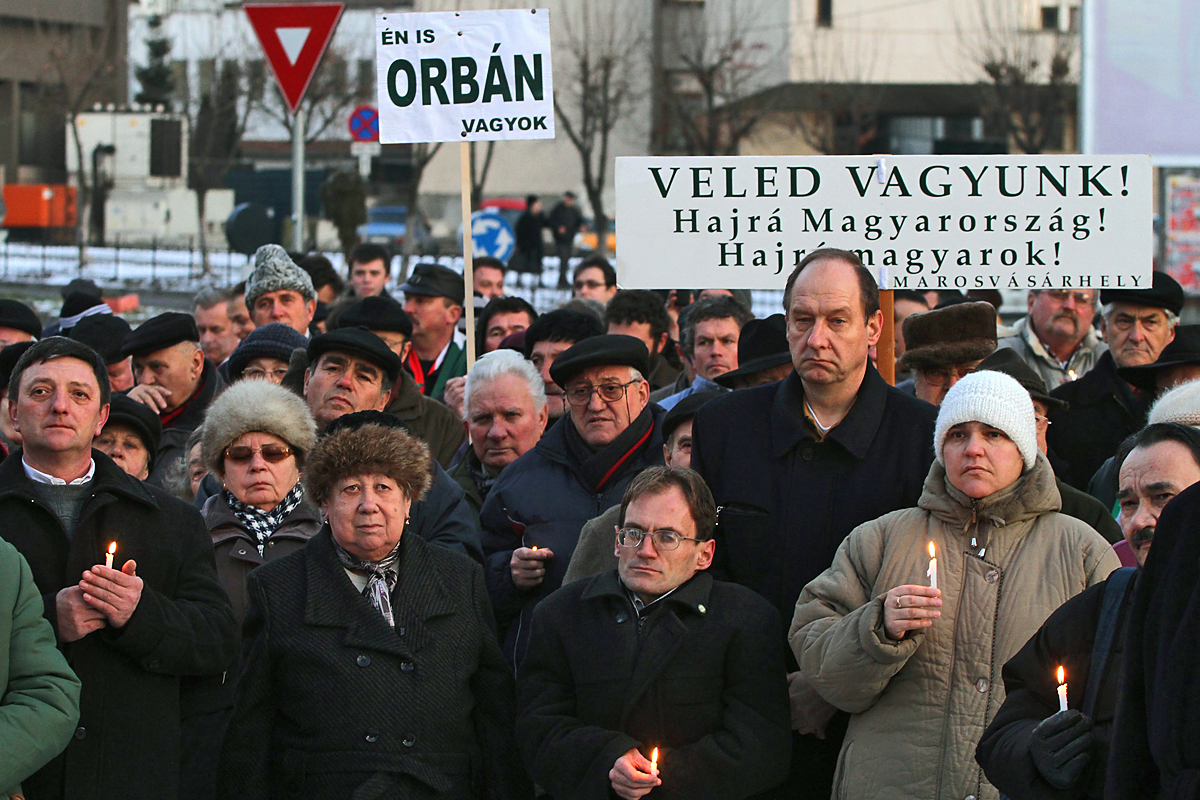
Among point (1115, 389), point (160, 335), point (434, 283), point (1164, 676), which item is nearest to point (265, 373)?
point (160, 335)

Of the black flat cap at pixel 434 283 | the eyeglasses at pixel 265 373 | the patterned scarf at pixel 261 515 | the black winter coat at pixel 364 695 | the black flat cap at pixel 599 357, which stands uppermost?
the black flat cap at pixel 434 283

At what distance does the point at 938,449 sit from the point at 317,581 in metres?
1.92

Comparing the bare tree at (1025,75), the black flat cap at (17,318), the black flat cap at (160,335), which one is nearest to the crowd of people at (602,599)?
the black flat cap at (160,335)

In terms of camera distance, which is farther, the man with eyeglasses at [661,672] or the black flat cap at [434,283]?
the black flat cap at [434,283]

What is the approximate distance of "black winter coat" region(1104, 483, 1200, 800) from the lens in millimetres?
2381

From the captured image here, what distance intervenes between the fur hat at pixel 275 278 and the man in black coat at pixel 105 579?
4274mm

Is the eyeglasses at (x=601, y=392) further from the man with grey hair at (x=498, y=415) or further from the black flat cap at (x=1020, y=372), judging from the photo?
the black flat cap at (x=1020, y=372)

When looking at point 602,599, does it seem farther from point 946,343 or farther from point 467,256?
point 467,256

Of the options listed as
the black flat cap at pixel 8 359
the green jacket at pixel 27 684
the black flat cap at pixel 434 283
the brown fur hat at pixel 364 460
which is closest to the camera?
the green jacket at pixel 27 684

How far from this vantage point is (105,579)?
14.1 ft

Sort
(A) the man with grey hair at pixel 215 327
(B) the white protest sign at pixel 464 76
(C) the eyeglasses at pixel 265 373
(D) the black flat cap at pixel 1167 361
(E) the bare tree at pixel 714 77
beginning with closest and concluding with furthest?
(D) the black flat cap at pixel 1167 361 → (B) the white protest sign at pixel 464 76 → (C) the eyeglasses at pixel 265 373 → (A) the man with grey hair at pixel 215 327 → (E) the bare tree at pixel 714 77

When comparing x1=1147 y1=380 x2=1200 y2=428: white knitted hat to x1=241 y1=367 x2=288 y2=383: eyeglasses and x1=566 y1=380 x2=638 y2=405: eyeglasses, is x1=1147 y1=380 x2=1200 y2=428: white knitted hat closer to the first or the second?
x1=566 y1=380 x2=638 y2=405: eyeglasses

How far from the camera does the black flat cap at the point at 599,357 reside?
5645 mm

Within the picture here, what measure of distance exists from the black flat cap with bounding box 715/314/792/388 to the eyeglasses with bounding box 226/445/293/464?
1983mm
